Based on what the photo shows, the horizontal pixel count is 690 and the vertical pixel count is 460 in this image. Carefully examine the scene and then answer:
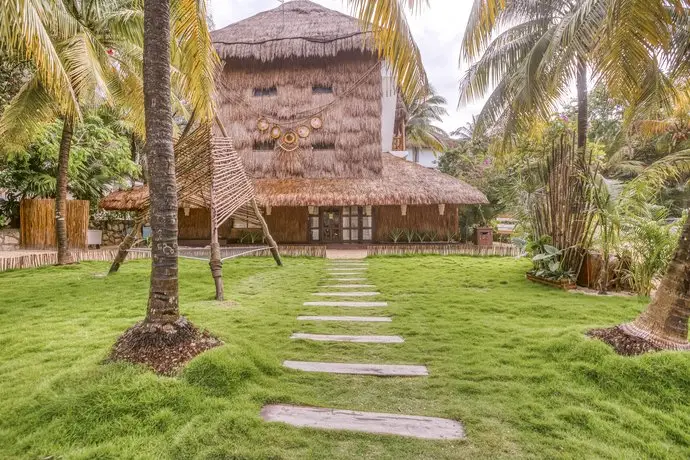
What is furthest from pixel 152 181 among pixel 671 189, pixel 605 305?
pixel 671 189

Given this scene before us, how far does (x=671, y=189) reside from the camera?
631 inches

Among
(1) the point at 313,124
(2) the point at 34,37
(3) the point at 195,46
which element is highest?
(1) the point at 313,124

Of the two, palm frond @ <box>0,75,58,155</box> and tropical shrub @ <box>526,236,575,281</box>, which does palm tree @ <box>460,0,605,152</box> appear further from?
palm frond @ <box>0,75,58,155</box>

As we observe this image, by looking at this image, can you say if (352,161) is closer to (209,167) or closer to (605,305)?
(209,167)

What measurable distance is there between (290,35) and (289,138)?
12.5 ft

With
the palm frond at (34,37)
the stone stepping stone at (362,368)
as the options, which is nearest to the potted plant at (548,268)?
the stone stepping stone at (362,368)

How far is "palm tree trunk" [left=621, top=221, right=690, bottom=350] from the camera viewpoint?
2.84 metres

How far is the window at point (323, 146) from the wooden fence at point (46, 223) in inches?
319

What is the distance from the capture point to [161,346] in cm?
273

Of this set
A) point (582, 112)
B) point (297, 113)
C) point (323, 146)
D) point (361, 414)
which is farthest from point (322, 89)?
point (361, 414)

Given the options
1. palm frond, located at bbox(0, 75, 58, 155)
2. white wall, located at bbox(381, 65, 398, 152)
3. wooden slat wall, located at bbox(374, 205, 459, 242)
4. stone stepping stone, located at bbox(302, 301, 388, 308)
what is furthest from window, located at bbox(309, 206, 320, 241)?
stone stepping stone, located at bbox(302, 301, 388, 308)

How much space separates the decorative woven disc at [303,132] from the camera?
13789mm

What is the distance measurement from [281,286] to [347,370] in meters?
3.64

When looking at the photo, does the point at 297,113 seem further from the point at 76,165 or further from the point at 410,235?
the point at 76,165
